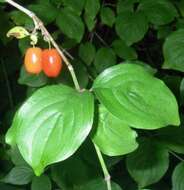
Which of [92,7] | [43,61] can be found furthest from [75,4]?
[43,61]

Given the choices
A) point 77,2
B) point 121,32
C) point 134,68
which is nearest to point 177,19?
point 121,32

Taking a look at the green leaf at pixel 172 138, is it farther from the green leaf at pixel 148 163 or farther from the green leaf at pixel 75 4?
the green leaf at pixel 75 4

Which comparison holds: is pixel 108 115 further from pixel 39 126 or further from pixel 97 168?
pixel 97 168

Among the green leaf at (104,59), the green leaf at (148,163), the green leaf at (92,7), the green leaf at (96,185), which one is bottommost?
the green leaf at (96,185)

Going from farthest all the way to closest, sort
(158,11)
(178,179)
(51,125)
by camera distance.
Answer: (158,11), (178,179), (51,125)

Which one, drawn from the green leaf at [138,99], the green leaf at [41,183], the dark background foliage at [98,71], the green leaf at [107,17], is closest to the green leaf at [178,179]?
the dark background foliage at [98,71]

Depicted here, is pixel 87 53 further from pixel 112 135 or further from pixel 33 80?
pixel 112 135
